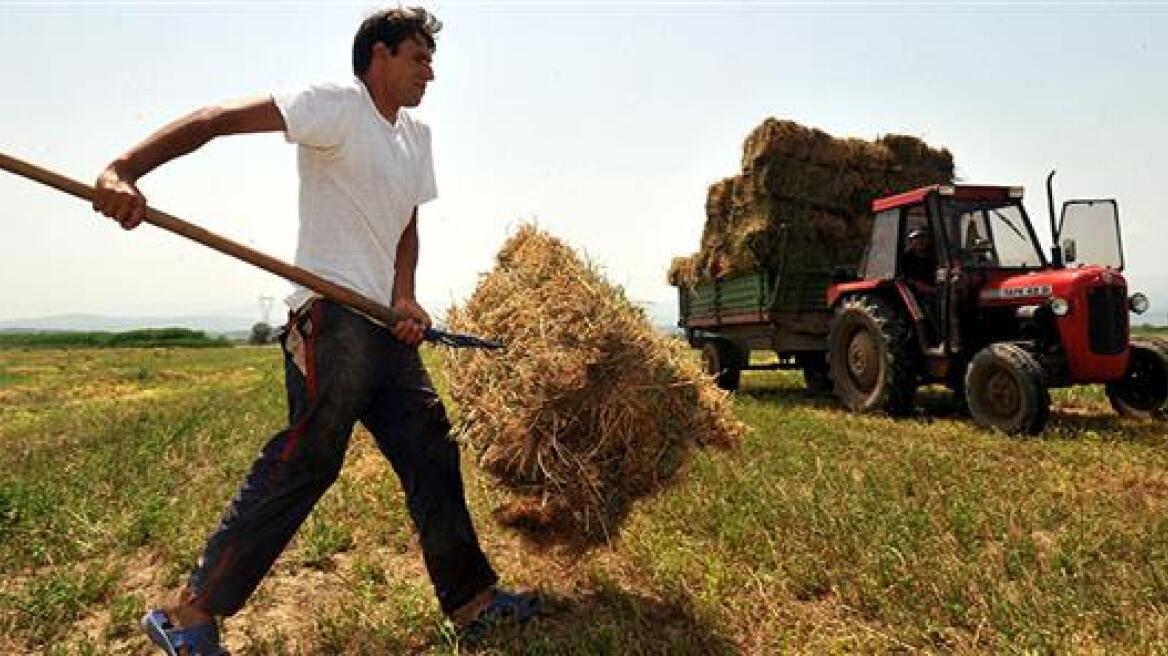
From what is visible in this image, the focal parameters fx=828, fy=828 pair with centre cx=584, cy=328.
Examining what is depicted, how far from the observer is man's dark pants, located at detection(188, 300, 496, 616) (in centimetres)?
289

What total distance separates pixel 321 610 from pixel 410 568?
0.63 meters

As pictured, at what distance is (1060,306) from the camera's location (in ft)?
24.1

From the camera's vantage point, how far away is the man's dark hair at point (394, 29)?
3.10 metres

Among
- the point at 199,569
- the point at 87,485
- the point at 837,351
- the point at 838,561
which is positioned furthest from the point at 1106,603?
the point at 837,351


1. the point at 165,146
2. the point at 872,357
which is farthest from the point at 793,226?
the point at 165,146

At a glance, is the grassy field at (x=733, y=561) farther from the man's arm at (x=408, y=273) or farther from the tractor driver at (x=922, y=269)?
the tractor driver at (x=922, y=269)

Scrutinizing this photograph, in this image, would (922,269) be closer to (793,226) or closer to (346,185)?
(793,226)

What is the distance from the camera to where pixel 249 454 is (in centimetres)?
693

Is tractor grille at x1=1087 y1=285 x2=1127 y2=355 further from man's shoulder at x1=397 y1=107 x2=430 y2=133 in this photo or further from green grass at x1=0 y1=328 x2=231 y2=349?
green grass at x1=0 y1=328 x2=231 y2=349

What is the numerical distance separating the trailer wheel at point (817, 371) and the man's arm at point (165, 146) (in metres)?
9.50

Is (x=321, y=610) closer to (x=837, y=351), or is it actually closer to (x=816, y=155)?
(x=837, y=351)

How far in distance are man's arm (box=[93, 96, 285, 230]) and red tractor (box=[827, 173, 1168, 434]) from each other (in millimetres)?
6432

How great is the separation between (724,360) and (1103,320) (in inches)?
195

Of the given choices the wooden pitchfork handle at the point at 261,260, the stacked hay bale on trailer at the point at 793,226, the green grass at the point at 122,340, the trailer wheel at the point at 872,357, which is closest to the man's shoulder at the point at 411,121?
the wooden pitchfork handle at the point at 261,260
